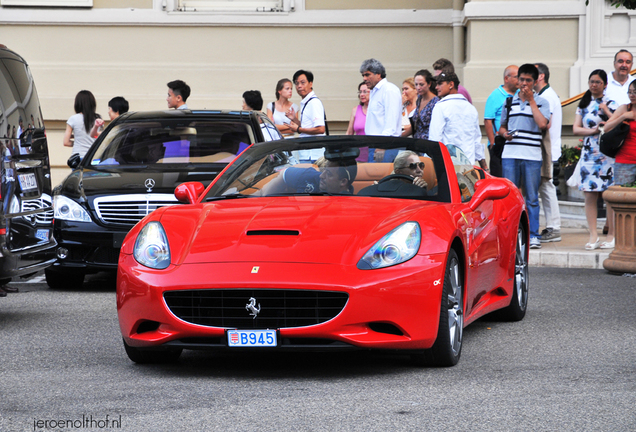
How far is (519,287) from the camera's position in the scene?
7176 mm

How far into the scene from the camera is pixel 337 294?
497 centimetres

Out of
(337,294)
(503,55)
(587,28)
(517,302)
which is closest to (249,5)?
(503,55)

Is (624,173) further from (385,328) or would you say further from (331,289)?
(331,289)

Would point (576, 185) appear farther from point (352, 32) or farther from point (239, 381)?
point (239, 381)

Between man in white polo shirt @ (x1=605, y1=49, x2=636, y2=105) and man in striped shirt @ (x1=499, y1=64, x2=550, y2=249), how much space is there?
1248 mm

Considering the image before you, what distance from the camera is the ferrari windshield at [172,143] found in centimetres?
972

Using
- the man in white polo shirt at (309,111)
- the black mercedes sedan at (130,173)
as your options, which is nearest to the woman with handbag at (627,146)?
the black mercedes sedan at (130,173)

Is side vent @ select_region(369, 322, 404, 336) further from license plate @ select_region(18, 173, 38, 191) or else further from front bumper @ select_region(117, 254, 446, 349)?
license plate @ select_region(18, 173, 38, 191)

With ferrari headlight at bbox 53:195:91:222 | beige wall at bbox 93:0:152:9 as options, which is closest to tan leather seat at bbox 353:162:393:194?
ferrari headlight at bbox 53:195:91:222

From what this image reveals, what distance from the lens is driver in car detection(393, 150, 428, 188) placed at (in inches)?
240

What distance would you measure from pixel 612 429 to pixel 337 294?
148cm

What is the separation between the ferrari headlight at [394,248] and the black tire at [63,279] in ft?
15.0

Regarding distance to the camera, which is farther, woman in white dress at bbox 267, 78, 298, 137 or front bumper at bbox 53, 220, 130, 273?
woman in white dress at bbox 267, 78, 298, 137

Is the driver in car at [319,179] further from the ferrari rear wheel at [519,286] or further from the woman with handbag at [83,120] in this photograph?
the woman with handbag at [83,120]
